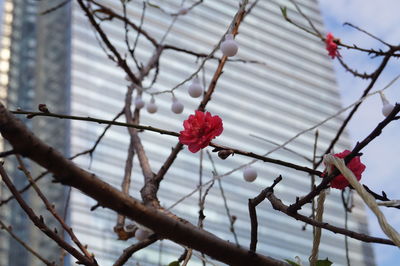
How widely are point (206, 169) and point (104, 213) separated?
2.81 m

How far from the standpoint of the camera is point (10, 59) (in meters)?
16.5

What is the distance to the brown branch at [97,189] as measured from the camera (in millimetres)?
232

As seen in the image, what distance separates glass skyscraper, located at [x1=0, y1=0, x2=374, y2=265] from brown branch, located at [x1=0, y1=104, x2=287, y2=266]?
36.4 feet

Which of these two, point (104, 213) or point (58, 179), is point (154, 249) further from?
point (58, 179)

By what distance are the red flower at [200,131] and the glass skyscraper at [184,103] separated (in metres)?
10.9

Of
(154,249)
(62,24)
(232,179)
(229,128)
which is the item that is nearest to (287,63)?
(229,128)

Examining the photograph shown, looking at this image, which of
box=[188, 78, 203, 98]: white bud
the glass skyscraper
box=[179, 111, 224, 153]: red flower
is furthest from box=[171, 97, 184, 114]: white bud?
the glass skyscraper

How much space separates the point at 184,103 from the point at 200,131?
13269 millimetres

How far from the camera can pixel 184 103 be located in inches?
539

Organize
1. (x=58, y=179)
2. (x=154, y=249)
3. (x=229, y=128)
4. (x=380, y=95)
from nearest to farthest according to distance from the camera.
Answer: (x=58, y=179)
(x=380, y=95)
(x=154, y=249)
(x=229, y=128)

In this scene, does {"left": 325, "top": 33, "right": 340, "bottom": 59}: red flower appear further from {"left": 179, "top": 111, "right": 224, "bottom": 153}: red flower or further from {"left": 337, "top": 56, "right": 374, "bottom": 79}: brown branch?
{"left": 179, "top": 111, "right": 224, "bottom": 153}: red flower

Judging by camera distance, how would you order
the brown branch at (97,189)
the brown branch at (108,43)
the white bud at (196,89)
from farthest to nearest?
the brown branch at (108,43)
the white bud at (196,89)
the brown branch at (97,189)

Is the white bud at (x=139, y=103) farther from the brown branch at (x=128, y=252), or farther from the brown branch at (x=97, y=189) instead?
the brown branch at (x=97, y=189)

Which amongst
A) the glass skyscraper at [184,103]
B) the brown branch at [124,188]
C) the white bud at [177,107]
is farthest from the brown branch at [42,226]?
the glass skyscraper at [184,103]
